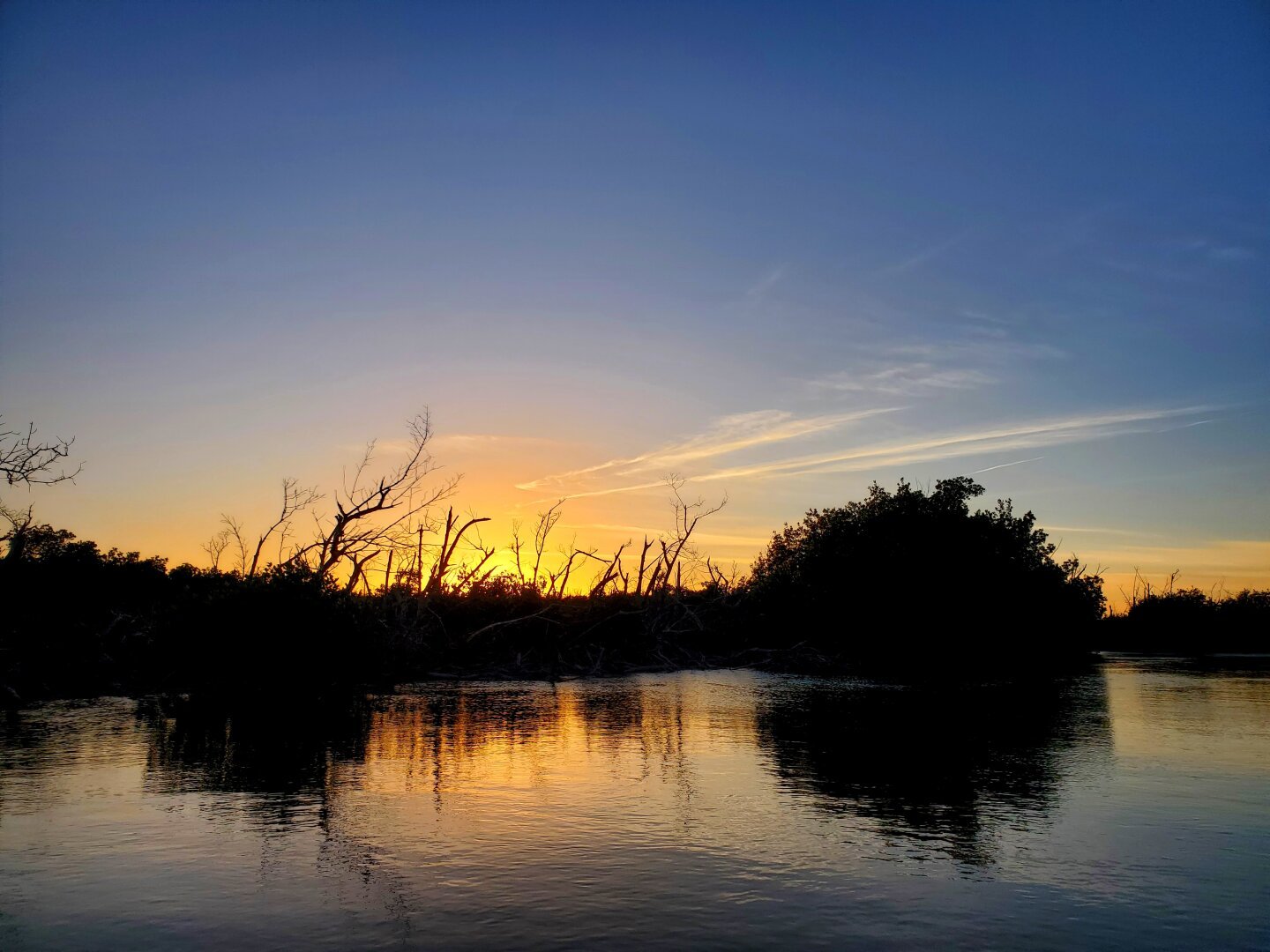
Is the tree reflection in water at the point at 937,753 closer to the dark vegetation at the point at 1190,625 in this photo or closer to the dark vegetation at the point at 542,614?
the dark vegetation at the point at 542,614

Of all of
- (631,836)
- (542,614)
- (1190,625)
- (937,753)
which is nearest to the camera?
(631,836)

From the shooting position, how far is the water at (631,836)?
7273 millimetres

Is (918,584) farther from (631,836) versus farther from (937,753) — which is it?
(631,836)

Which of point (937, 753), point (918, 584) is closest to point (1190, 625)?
point (918, 584)

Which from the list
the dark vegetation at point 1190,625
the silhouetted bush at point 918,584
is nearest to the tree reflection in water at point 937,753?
the silhouetted bush at point 918,584

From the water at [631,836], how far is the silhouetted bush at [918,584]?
26719 millimetres

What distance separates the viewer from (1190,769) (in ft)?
48.7

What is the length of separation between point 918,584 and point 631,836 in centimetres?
3898

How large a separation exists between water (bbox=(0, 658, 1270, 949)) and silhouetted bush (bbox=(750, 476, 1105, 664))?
26.7 meters

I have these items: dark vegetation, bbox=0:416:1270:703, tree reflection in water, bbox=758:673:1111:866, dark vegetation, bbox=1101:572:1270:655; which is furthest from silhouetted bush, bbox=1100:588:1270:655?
tree reflection in water, bbox=758:673:1111:866

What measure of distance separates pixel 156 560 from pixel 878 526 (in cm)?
3649

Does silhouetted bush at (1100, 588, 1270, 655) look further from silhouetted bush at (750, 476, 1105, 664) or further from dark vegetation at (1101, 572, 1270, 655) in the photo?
→ silhouetted bush at (750, 476, 1105, 664)

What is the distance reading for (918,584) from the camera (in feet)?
153

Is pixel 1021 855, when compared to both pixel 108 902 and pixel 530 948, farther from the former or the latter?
pixel 108 902
